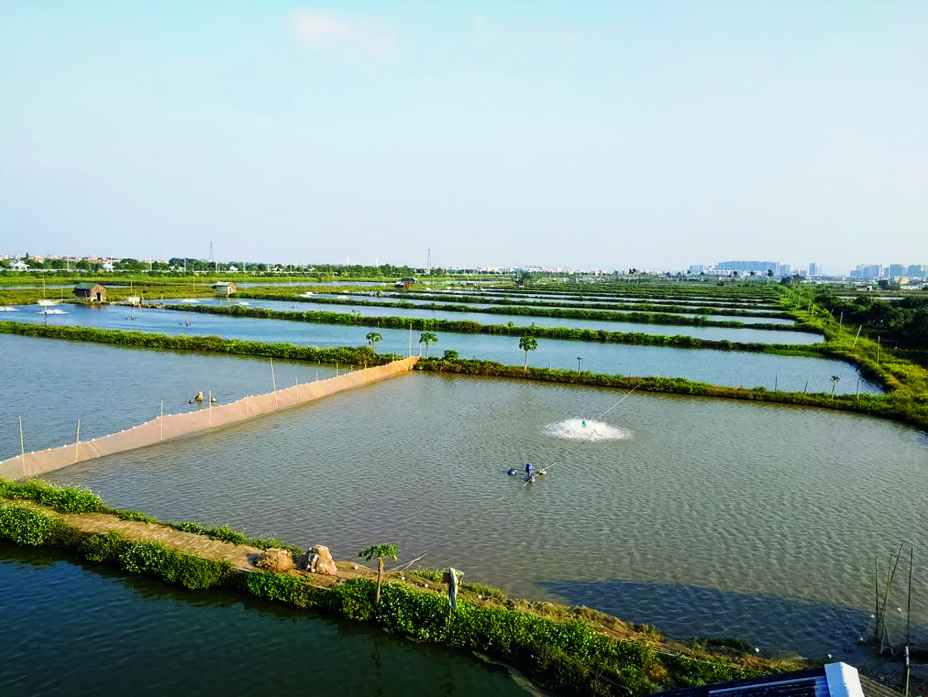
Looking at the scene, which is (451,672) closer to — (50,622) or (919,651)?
(50,622)

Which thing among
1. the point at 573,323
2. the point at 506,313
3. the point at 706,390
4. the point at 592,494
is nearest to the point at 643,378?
the point at 706,390

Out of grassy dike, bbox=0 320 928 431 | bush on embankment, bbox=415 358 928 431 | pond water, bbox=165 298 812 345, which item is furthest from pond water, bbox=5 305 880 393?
pond water, bbox=165 298 812 345

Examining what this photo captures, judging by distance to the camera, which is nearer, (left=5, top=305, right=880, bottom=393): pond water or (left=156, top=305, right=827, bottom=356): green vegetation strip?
(left=5, top=305, right=880, bottom=393): pond water

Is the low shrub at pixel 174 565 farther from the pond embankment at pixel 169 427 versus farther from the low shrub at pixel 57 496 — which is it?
the pond embankment at pixel 169 427

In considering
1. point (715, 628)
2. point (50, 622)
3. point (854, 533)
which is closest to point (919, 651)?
point (715, 628)

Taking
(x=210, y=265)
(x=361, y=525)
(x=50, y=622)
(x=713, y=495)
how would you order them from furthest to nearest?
(x=210, y=265), (x=713, y=495), (x=361, y=525), (x=50, y=622)

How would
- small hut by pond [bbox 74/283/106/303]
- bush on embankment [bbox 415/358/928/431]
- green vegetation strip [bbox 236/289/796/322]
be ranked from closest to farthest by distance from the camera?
bush on embankment [bbox 415/358/928/431], green vegetation strip [bbox 236/289/796/322], small hut by pond [bbox 74/283/106/303]

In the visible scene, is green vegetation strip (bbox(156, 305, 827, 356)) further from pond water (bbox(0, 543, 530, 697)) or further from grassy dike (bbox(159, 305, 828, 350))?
pond water (bbox(0, 543, 530, 697))
